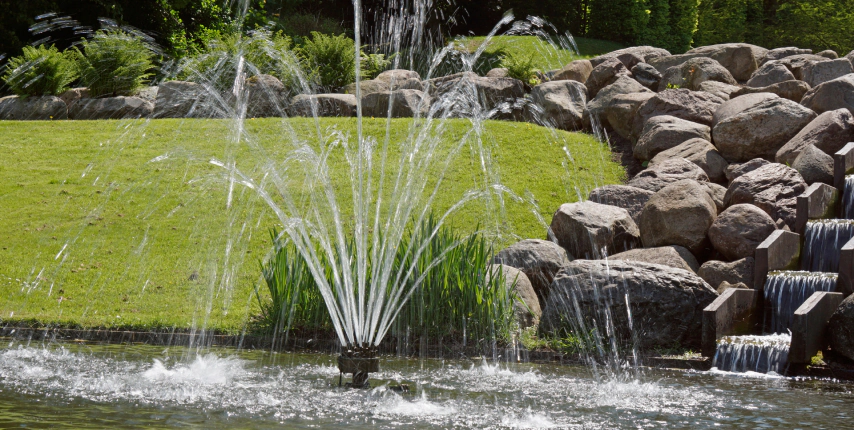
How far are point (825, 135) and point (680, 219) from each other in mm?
3781

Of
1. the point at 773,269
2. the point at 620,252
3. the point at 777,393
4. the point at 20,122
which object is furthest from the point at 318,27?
the point at 777,393

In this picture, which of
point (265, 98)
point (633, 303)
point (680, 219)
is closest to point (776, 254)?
point (680, 219)

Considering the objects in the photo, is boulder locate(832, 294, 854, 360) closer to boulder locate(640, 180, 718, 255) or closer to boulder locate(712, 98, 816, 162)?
boulder locate(640, 180, 718, 255)

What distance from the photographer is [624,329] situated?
1060 cm

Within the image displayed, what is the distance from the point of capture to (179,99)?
21547mm

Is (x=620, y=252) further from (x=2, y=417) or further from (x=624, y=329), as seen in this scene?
(x=2, y=417)

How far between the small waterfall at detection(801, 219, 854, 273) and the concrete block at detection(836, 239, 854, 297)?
140 centimetres

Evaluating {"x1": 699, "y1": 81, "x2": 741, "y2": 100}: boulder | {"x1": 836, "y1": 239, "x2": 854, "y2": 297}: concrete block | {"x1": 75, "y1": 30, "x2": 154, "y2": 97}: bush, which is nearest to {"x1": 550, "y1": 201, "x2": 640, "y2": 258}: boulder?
{"x1": 836, "y1": 239, "x2": 854, "y2": 297}: concrete block

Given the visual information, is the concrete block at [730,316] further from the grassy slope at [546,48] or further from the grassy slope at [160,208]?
the grassy slope at [546,48]

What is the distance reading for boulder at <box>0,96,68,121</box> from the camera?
2158 cm

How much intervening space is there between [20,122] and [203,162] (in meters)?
5.85

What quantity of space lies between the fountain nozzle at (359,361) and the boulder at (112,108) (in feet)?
49.6

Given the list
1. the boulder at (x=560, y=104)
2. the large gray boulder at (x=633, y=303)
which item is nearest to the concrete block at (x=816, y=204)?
the large gray boulder at (x=633, y=303)

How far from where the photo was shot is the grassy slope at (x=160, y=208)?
12.3 m
